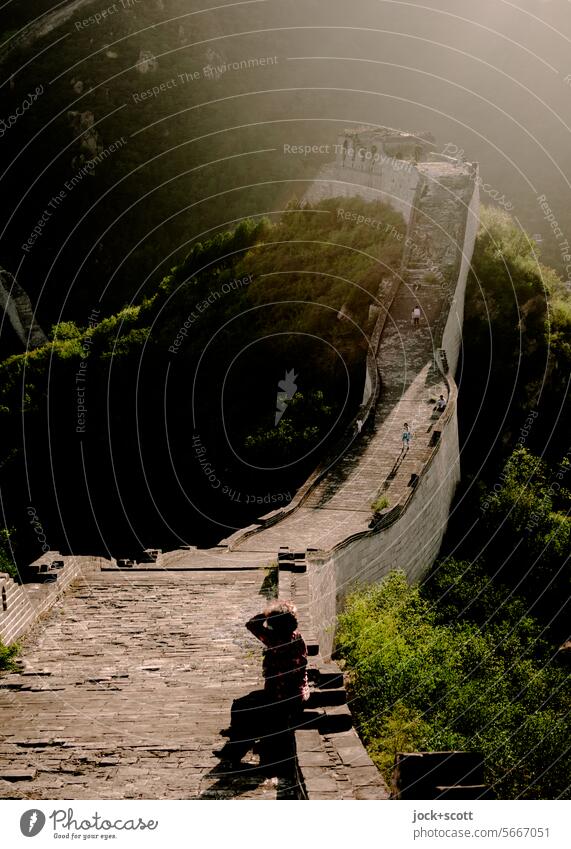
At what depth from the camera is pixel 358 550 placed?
20266 millimetres

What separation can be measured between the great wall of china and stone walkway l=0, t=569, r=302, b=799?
0.03 m

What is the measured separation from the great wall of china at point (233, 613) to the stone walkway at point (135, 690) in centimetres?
3

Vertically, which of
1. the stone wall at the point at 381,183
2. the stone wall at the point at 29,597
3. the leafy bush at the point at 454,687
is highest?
the stone wall at the point at 381,183

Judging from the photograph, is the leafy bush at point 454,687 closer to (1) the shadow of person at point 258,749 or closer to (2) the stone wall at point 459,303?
(1) the shadow of person at point 258,749

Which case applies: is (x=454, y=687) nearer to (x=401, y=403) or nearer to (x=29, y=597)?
(x=29, y=597)

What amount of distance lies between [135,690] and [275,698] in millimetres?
3134

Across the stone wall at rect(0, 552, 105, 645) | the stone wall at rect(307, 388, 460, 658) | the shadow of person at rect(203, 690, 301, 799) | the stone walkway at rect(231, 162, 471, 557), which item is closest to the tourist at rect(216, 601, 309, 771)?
the shadow of person at rect(203, 690, 301, 799)

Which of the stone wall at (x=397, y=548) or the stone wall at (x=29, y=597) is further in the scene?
the stone wall at (x=397, y=548)

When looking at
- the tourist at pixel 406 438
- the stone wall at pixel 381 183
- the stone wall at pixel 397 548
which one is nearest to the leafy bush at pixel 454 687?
the stone wall at pixel 397 548

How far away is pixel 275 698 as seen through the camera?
11070 millimetres

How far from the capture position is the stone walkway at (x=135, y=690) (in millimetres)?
10555

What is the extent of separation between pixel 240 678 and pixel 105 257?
36841 millimetres
